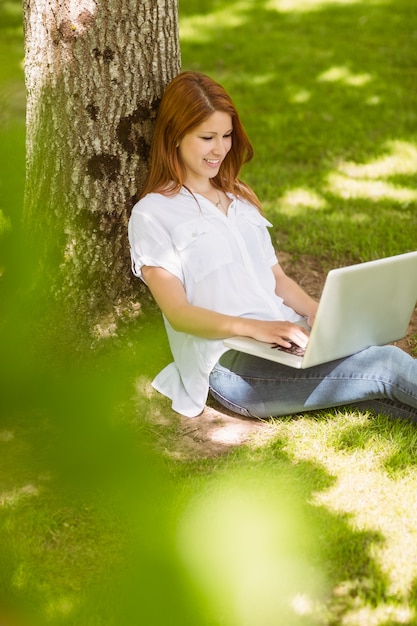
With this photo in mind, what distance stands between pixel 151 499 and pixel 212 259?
2003 mm

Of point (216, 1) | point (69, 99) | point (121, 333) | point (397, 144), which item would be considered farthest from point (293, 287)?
point (216, 1)

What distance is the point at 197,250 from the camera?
2.78 m

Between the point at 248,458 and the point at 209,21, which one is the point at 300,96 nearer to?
the point at 209,21

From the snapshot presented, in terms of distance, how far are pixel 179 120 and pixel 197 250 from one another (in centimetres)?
46

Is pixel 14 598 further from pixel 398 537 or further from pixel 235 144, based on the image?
pixel 235 144

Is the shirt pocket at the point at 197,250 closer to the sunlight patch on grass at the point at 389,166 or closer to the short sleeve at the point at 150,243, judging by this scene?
the short sleeve at the point at 150,243

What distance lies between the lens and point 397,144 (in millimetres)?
5488

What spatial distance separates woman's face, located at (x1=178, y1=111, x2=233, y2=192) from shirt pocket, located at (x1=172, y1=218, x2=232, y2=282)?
0.19 metres

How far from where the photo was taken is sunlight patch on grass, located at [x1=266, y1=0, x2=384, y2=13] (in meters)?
8.31

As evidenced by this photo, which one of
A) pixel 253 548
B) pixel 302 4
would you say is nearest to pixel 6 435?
pixel 253 548

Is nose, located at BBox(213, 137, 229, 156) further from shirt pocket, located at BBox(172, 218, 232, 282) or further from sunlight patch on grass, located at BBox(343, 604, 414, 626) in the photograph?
sunlight patch on grass, located at BBox(343, 604, 414, 626)

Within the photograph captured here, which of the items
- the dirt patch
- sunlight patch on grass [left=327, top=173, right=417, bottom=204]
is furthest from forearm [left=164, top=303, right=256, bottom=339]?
sunlight patch on grass [left=327, top=173, right=417, bottom=204]

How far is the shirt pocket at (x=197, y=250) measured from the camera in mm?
2773

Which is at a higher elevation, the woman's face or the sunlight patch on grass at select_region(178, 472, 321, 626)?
the woman's face
